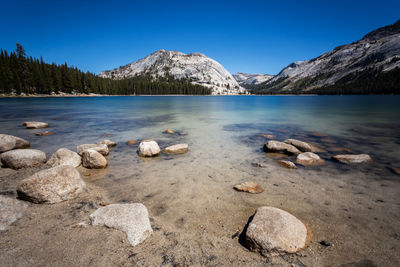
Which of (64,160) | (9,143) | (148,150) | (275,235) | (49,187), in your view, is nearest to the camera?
(275,235)

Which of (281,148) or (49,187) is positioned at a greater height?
(49,187)

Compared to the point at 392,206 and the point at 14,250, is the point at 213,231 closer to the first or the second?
the point at 14,250

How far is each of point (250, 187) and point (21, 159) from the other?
10.9 meters

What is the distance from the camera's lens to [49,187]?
→ 5668mm

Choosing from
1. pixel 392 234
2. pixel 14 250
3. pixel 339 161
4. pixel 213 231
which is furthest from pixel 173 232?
pixel 339 161

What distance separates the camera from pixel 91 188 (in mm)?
7086

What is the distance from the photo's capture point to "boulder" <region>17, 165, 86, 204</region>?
219 inches

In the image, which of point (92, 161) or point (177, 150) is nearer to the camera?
point (92, 161)

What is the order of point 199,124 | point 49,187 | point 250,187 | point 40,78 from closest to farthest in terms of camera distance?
point 49,187, point 250,187, point 199,124, point 40,78

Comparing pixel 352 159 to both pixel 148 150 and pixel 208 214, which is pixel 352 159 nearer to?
pixel 208 214

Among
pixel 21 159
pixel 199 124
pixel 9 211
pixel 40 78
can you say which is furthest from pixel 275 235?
pixel 40 78

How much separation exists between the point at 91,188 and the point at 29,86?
126 m

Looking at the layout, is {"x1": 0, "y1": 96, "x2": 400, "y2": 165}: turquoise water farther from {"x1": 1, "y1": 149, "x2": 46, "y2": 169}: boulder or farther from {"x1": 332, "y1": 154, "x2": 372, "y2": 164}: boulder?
{"x1": 332, "y1": 154, "x2": 372, "y2": 164}: boulder

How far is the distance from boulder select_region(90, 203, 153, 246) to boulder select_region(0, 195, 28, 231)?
2020mm
